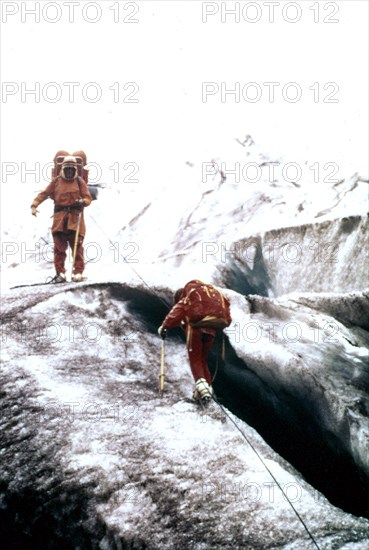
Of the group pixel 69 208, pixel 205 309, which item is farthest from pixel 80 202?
pixel 205 309

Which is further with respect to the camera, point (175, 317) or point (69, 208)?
point (69, 208)

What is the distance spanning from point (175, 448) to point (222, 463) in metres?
0.49

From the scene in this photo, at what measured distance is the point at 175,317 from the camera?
6066 millimetres

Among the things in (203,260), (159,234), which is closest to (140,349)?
(203,260)

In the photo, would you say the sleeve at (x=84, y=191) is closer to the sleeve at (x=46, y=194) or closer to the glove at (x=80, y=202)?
the glove at (x=80, y=202)

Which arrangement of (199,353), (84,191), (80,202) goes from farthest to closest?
(84,191) → (80,202) → (199,353)

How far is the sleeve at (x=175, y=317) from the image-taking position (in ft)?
19.9

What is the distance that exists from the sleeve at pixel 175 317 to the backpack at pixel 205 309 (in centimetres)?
5

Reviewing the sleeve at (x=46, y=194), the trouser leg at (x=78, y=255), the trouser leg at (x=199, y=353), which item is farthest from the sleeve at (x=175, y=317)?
the sleeve at (x=46, y=194)

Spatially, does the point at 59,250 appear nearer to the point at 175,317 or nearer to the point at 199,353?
the point at 175,317

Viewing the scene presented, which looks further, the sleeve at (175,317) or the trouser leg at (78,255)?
the trouser leg at (78,255)

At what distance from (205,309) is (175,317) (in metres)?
0.38

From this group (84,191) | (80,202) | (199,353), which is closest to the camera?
(199,353)

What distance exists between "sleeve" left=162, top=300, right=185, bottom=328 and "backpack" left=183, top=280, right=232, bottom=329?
0.05m
